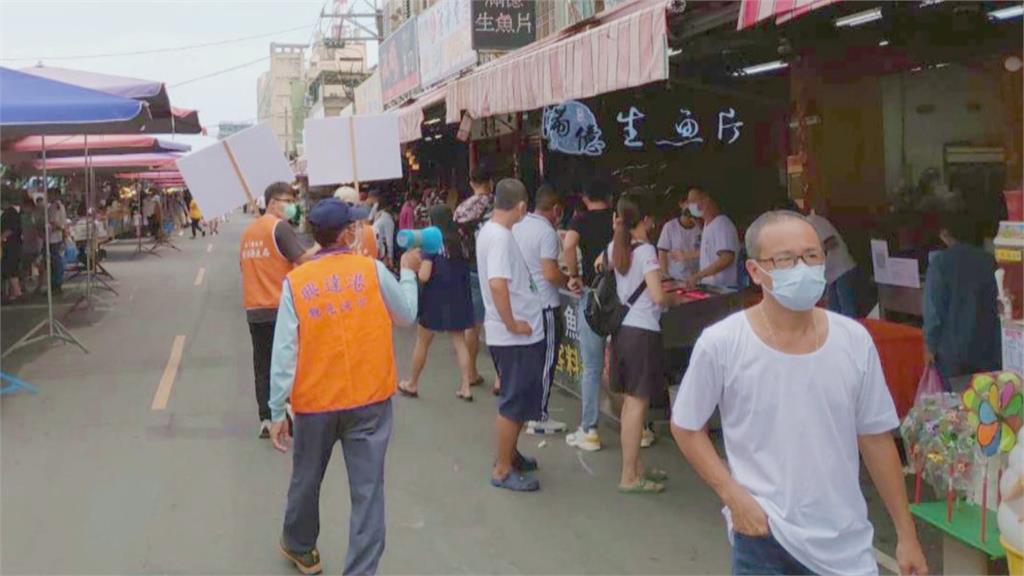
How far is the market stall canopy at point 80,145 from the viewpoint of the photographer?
51.5 ft

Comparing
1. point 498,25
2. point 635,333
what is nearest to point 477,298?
point 635,333

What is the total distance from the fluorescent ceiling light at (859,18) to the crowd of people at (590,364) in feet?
5.93

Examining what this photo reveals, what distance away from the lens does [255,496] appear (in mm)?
5891

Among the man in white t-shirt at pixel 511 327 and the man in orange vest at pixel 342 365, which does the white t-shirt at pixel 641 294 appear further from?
the man in orange vest at pixel 342 365

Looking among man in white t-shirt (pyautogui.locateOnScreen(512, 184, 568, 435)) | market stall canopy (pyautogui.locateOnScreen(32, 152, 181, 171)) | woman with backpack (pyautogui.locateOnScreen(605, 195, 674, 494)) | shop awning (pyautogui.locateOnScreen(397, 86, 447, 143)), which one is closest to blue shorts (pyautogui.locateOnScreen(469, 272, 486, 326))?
man in white t-shirt (pyautogui.locateOnScreen(512, 184, 568, 435))

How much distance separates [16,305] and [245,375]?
25.6 feet

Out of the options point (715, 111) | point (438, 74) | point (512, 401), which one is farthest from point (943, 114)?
point (438, 74)

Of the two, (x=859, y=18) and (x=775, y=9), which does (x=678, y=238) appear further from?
(x=775, y=9)

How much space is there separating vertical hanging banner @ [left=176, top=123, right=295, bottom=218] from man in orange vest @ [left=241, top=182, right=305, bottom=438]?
12 cm

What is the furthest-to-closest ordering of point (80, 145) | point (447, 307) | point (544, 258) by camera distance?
point (80, 145) → point (447, 307) → point (544, 258)

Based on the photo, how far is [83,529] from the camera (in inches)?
211

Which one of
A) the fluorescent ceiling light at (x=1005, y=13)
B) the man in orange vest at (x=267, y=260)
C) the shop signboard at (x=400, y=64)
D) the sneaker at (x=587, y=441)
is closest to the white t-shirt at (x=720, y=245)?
the sneaker at (x=587, y=441)

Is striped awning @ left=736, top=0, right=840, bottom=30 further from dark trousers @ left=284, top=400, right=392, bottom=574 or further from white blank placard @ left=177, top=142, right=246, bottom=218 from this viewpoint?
white blank placard @ left=177, top=142, right=246, bottom=218

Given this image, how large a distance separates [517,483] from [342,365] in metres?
2.07
